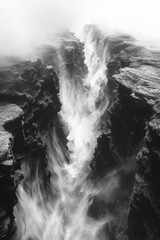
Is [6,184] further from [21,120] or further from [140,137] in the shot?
[140,137]

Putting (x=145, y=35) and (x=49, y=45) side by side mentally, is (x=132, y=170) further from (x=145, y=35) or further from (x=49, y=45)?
(x=145, y=35)

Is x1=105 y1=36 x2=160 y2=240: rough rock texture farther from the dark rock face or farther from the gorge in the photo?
the dark rock face

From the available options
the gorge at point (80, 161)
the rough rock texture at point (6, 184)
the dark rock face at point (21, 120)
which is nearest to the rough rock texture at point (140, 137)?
the gorge at point (80, 161)

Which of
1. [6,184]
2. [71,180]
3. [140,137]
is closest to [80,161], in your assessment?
[71,180]

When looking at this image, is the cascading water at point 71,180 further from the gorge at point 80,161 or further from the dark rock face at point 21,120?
the dark rock face at point 21,120

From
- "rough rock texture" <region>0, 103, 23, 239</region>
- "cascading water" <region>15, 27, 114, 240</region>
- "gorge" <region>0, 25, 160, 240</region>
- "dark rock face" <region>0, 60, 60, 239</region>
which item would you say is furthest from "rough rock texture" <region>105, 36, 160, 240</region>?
"rough rock texture" <region>0, 103, 23, 239</region>

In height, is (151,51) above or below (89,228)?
above

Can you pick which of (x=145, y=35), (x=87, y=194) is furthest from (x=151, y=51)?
(x=87, y=194)
